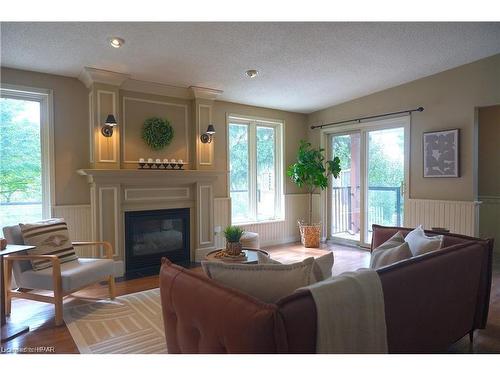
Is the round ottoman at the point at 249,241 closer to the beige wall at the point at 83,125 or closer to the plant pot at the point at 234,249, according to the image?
the beige wall at the point at 83,125

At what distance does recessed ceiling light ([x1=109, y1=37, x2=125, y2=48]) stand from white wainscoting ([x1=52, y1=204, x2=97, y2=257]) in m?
2.00

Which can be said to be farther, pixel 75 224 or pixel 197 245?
pixel 197 245

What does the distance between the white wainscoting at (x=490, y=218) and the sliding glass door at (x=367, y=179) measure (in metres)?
1.39

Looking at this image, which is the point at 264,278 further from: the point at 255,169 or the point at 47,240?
the point at 255,169

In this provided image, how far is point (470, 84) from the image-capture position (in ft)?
14.4

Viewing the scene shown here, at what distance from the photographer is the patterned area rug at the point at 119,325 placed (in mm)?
2389

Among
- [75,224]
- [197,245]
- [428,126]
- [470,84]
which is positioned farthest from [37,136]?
[470,84]

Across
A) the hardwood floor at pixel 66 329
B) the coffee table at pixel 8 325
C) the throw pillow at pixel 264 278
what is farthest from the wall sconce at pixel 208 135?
the throw pillow at pixel 264 278

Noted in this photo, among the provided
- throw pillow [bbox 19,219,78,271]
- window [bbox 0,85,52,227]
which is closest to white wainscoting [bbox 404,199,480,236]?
throw pillow [bbox 19,219,78,271]

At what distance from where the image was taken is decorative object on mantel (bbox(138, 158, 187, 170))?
437 cm

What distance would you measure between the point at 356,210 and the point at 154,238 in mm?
Answer: 3440

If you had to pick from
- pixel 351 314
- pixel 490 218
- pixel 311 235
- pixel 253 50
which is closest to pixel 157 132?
pixel 253 50
